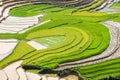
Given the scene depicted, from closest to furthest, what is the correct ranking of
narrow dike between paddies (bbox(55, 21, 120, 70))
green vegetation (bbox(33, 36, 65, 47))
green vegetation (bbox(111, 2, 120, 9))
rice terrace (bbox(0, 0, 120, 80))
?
1. rice terrace (bbox(0, 0, 120, 80))
2. narrow dike between paddies (bbox(55, 21, 120, 70))
3. green vegetation (bbox(33, 36, 65, 47))
4. green vegetation (bbox(111, 2, 120, 9))

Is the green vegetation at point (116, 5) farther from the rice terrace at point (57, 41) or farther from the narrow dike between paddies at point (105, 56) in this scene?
the narrow dike between paddies at point (105, 56)

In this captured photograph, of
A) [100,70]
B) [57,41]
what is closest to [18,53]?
[57,41]

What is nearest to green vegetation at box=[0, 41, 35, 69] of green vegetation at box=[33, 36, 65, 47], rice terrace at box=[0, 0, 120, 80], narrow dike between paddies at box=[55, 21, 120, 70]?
rice terrace at box=[0, 0, 120, 80]

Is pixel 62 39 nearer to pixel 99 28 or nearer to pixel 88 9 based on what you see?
pixel 99 28

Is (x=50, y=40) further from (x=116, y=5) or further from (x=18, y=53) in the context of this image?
(x=116, y=5)

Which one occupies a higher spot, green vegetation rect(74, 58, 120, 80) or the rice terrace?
the rice terrace

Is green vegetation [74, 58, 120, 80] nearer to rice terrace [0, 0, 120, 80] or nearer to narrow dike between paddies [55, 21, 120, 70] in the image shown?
rice terrace [0, 0, 120, 80]

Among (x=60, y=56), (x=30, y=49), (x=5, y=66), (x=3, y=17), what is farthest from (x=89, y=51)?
(x=3, y=17)

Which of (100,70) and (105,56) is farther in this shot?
(105,56)
